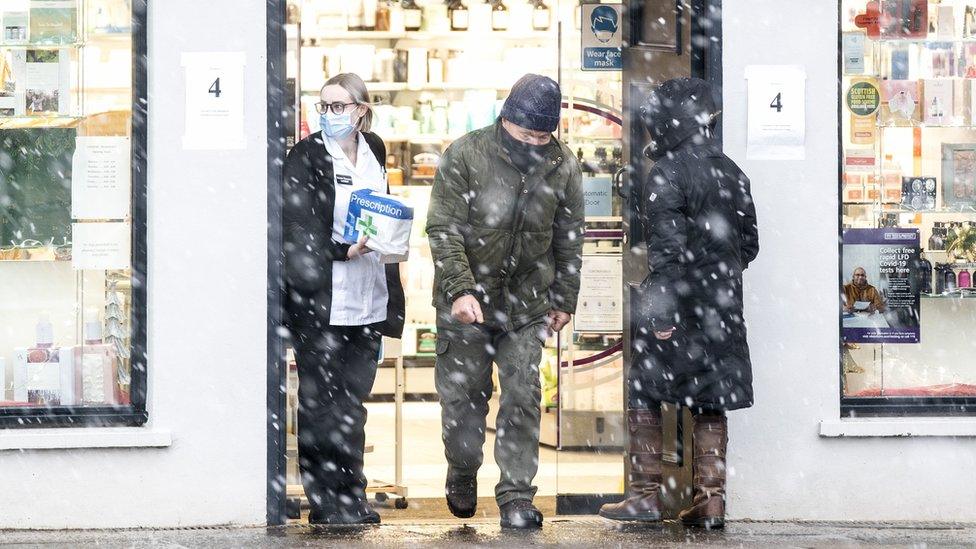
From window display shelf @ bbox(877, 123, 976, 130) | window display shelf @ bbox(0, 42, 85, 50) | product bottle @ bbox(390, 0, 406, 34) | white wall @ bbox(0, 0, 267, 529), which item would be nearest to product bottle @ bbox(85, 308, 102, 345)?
white wall @ bbox(0, 0, 267, 529)

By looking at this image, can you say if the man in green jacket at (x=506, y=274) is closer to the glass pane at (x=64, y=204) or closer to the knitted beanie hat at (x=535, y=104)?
the knitted beanie hat at (x=535, y=104)

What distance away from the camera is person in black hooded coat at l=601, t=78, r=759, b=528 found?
21.6ft

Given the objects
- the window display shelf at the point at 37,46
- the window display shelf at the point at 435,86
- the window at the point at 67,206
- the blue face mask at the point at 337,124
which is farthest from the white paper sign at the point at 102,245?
the window display shelf at the point at 435,86

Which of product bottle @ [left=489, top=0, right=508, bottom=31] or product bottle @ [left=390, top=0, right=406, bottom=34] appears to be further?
product bottle @ [left=390, top=0, right=406, bottom=34]

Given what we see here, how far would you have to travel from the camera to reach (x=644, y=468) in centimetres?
680

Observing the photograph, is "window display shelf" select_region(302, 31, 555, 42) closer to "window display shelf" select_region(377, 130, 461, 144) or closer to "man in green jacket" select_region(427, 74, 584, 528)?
"window display shelf" select_region(377, 130, 461, 144)

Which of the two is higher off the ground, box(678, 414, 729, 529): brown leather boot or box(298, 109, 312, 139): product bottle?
box(298, 109, 312, 139): product bottle

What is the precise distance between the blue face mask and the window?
892 millimetres

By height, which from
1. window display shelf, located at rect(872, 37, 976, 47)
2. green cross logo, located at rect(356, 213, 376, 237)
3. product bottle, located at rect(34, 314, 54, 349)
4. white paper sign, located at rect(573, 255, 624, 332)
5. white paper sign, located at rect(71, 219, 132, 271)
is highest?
window display shelf, located at rect(872, 37, 976, 47)

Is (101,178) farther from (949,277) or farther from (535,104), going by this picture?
(949,277)

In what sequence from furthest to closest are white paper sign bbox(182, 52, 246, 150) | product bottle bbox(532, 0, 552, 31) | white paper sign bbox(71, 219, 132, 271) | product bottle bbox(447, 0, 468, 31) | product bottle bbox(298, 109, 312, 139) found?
1. product bottle bbox(447, 0, 468, 31)
2. product bottle bbox(532, 0, 552, 31)
3. product bottle bbox(298, 109, 312, 139)
4. white paper sign bbox(71, 219, 132, 271)
5. white paper sign bbox(182, 52, 246, 150)

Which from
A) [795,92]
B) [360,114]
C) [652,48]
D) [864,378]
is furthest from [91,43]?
[864,378]

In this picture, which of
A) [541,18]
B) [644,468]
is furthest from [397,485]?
[541,18]

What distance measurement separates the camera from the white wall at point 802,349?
6996mm
